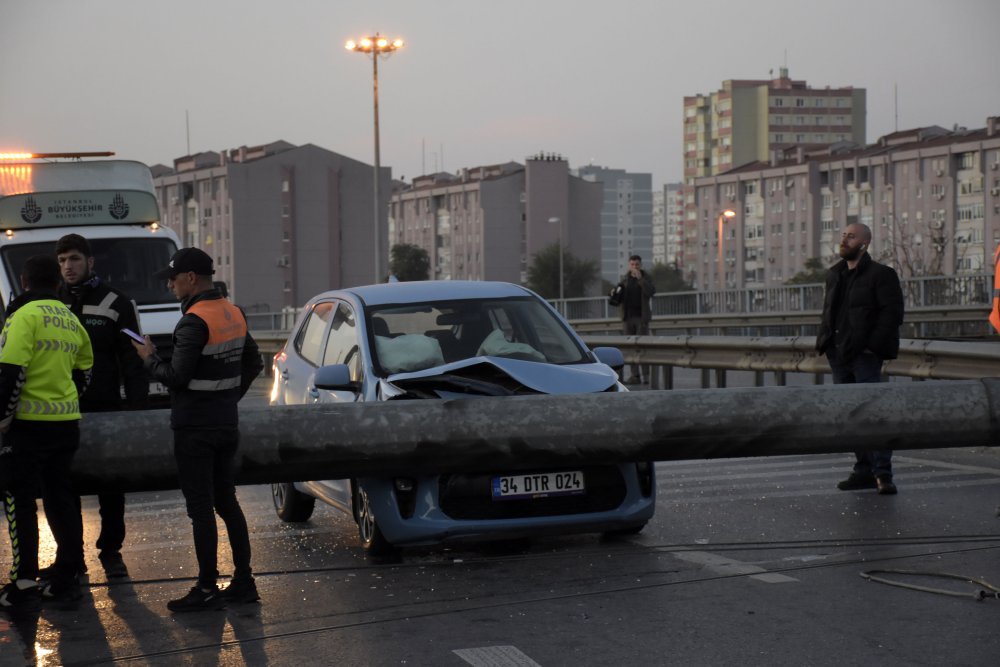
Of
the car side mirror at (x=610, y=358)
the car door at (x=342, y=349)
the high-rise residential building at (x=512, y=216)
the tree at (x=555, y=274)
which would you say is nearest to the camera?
Answer: the car door at (x=342, y=349)

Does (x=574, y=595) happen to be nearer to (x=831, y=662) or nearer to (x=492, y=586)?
(x=492, y=586)

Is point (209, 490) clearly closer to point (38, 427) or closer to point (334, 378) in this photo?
point (38, 427)

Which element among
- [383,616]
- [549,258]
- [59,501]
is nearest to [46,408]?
[59,501]

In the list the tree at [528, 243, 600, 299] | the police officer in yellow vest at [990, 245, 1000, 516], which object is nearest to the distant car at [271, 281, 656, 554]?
the police officer in yellow vest at [990, 245, 1000, 516]

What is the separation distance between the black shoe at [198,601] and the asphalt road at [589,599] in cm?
7

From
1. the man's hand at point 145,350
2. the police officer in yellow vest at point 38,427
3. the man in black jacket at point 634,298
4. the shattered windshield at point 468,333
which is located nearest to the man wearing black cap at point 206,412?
the man's hand at point 145,350

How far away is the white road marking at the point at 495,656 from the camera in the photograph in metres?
5.68

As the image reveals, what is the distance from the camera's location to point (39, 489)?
723 cm

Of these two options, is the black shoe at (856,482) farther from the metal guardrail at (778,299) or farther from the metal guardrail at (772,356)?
the metal guardrail at (778,299)

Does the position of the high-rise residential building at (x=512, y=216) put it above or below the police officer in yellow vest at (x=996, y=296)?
above

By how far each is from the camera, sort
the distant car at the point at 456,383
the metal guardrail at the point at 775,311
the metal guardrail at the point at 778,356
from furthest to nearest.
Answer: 1. the metal guardrail at the point at 775,311
2. the metal guardrail at the point at 778,356
3. the distant car at the point at 456,383

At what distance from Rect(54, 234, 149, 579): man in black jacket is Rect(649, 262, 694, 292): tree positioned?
6558 inches

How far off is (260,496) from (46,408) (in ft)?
14.5

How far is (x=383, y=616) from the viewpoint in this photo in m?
6.66
